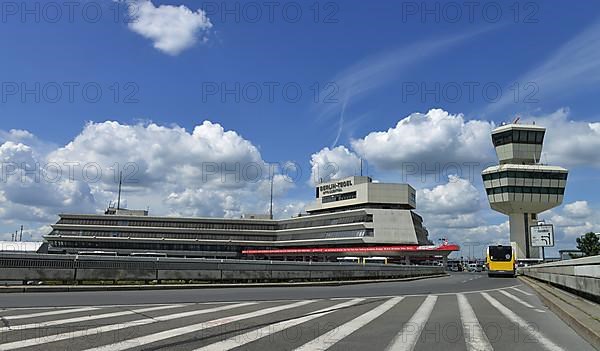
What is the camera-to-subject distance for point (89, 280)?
75.5 ft

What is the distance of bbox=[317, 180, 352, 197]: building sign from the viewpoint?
138 m

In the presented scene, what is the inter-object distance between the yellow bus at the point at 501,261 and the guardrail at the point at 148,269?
28.0 m

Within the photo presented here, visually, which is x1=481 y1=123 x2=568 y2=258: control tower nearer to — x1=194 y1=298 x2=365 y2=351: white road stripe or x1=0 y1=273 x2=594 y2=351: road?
x1=0 y1=273 x2=594 y2=351: road

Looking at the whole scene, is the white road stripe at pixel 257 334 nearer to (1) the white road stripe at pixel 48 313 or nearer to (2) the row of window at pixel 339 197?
(1) the white road stripe at pixel 48 313

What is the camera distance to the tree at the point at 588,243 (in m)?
116

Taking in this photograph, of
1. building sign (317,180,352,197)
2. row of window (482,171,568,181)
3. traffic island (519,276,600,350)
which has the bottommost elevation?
traffic island (519,276,600,350)

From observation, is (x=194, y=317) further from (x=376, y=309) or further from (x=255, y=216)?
(x=255, y=216)

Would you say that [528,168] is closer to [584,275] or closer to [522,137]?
[522,137]

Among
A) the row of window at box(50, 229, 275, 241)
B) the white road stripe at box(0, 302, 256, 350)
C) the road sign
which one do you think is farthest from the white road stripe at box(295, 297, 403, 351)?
the row of window at box(50, 229, 275, 241)

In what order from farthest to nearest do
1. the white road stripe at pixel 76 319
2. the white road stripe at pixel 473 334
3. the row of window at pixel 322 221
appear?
the row of window at pixel 322 221
the white road stripe at pixel 76 319
the white road stripe at pixel 473 334

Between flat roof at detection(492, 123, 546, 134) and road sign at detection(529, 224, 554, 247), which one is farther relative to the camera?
flat roof at detection(492, 123, 546, 134)

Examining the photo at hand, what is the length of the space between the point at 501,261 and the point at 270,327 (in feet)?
167

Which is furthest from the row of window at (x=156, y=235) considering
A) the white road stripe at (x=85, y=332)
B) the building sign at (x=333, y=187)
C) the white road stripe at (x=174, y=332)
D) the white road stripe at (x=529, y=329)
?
the white road stripe at (x=85, y=332)

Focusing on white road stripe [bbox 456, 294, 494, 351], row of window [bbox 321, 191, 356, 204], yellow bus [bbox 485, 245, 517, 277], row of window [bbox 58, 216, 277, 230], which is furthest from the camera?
row of window [bbox 58, 216, 277, 230]
